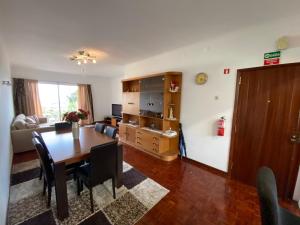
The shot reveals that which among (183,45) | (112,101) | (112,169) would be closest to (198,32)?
(183,45)

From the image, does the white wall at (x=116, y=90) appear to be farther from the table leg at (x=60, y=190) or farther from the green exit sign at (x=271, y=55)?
the green exit sign at (x=271, y=55)

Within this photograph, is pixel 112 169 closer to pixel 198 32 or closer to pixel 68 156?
pixel 68 156

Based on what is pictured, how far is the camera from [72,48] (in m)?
3.05

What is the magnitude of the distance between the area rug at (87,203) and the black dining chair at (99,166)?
0.18 meters

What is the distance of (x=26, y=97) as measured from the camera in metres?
5.07

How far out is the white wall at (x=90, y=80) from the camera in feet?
16.8

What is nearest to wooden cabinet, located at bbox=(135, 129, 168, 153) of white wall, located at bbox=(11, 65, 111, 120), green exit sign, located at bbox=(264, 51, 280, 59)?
green exit sign, located at bbox=(264, 51, 280, 59)

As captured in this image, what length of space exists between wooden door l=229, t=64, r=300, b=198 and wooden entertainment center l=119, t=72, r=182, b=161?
1223 mm

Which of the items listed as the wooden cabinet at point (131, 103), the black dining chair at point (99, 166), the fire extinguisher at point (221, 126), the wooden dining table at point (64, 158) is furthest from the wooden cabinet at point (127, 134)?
the fire extinguisher at point (221, 126)

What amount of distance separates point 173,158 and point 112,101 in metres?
5.03

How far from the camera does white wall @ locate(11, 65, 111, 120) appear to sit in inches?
202

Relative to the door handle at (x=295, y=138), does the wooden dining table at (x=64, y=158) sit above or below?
below

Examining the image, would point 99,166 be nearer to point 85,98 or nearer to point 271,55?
point 271,55

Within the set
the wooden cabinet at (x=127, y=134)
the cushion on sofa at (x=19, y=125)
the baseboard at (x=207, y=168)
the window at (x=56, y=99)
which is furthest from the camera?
the window at (x=56, y=99)
